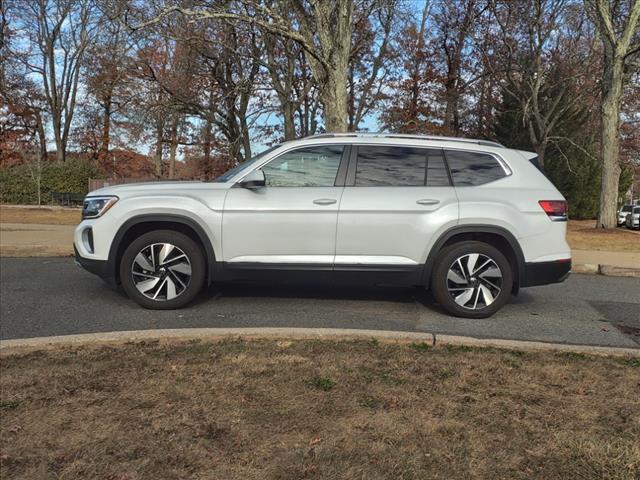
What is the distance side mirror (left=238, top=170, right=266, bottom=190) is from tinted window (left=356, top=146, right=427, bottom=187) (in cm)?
100

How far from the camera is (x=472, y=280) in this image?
5570 mm

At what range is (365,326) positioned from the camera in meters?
5.21

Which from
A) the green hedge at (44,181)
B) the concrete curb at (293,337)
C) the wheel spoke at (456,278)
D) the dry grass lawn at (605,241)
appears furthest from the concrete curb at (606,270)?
the green hedge at (44,181)

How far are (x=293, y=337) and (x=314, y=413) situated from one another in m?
1.39

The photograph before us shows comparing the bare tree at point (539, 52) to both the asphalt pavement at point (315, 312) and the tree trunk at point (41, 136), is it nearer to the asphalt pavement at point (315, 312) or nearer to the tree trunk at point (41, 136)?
the asphalt pavement at point (315, 312)

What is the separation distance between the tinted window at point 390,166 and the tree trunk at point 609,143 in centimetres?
1465

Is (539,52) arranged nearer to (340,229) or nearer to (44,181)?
(340,229)

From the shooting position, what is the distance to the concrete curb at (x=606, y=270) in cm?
911

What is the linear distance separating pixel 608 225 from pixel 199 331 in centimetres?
1693

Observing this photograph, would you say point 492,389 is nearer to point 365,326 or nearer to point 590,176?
point 365,326

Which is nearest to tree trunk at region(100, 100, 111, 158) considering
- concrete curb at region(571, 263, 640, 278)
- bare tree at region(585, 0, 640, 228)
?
bare tree at region(585, 0, 640, 228)

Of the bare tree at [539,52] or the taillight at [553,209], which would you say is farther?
the bare tree at [539,52]

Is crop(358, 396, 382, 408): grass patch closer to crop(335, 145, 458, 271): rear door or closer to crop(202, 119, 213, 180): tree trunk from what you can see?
crop(335, 145, 458, 271): rear door

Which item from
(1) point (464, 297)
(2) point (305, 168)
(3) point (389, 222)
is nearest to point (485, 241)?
(1) point (464, 297)
